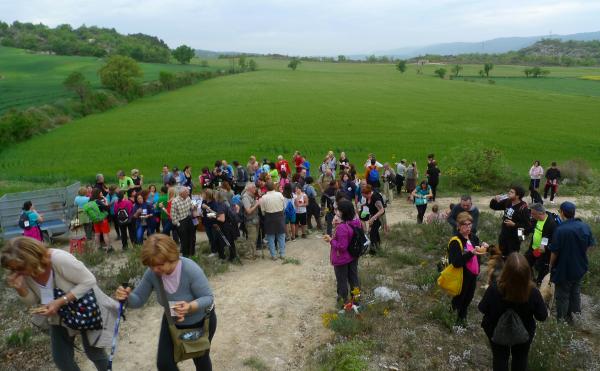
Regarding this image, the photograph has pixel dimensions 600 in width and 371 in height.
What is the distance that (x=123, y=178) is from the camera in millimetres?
13156

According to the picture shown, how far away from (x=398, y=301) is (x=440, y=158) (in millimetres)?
19603

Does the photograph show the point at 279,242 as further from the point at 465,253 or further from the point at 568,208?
→ the point at 568,208

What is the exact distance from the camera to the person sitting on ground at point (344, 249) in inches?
239

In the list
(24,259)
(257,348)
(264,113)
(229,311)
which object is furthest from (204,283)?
(264,113)

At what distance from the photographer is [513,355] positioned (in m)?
4.38

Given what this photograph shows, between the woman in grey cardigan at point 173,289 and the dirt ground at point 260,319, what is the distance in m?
1.68

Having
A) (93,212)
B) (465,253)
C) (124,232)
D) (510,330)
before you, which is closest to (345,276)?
(465,253)

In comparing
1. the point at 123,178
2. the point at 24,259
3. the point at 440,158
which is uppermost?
the point at 24,259

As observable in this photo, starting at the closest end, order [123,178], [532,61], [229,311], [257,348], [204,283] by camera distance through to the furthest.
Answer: [204,283] < [257,348] < [229,311] < [123,178] < [532,61]

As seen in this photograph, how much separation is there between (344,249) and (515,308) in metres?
2.50

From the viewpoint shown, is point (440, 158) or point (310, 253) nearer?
point (310, 253)

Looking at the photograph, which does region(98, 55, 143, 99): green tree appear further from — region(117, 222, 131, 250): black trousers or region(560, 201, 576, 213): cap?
region(560, 201, 576, 213): cap

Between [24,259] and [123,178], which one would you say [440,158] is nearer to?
[123,178]

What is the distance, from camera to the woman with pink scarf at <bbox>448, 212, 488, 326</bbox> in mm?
5438
